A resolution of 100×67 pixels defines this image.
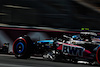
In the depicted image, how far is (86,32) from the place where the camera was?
9.17 metres

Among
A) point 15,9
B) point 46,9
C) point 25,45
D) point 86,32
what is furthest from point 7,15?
point 86,32

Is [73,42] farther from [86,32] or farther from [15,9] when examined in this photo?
[15,9]

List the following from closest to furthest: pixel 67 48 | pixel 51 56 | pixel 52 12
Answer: pixel 67 48, pixel 51 56, pixel 52 12

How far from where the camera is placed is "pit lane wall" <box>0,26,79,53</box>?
11.7m

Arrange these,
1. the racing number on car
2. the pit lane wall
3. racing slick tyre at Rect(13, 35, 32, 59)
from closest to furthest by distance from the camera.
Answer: the racing number on car < racing slick tyre at Rect(13, 35, 32, 59) < the pit lane wall

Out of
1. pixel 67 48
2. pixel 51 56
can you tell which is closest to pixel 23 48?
pixel 51 56

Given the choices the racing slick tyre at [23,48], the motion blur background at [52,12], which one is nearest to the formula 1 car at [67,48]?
the racing slick tyre at [23,48]

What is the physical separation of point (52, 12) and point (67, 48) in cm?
634

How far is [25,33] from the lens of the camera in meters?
12.0

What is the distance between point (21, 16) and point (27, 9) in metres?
0.68

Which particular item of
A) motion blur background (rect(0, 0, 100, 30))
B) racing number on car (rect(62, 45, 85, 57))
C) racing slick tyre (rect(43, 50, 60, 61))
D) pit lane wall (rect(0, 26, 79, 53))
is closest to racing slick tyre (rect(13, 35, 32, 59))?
racing slick tyre (rect(43, 50, 60, 61))

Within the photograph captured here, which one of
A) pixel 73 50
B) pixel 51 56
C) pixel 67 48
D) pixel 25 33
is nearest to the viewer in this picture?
pixel 73 50

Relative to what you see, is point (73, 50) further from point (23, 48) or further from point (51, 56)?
point (23, 48)

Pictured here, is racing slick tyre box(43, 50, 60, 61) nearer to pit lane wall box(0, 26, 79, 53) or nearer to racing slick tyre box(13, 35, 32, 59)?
racing slick tyre box(13, 35, 32, 59)
